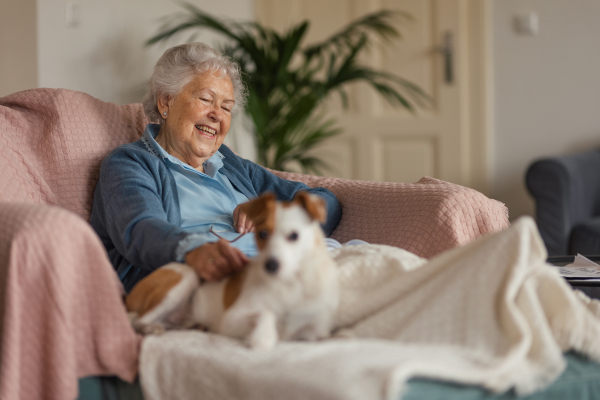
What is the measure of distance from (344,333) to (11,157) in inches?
37.4

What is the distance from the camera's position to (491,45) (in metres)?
3.50

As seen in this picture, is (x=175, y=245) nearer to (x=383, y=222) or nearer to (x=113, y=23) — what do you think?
(x=383, y=222)

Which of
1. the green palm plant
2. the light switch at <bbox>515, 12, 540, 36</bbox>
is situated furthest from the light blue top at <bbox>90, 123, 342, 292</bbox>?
the light switch at <bbox>515, 12, 540, 36</bbox>

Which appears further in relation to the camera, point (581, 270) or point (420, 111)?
point (420, 111)

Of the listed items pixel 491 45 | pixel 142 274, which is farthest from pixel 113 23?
pixel 491 45

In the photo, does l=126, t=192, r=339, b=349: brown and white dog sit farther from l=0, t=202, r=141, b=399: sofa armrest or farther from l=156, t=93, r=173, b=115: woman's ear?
l=156, t=93, r=173, b=115: woman's ear

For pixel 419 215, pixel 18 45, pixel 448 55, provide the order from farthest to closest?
1. pixel 448 55
2. pixel 18 45
3. pixel 419 215

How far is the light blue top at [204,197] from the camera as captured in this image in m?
1.43

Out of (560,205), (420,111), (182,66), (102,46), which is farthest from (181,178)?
(420,111)

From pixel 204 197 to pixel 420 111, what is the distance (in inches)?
95.6

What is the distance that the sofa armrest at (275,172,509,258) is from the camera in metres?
1.43

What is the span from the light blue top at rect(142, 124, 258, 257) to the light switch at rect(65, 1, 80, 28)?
118 cm

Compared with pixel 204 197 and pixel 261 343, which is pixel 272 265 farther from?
pixel 204 197

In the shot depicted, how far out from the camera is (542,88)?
3.39 metres
